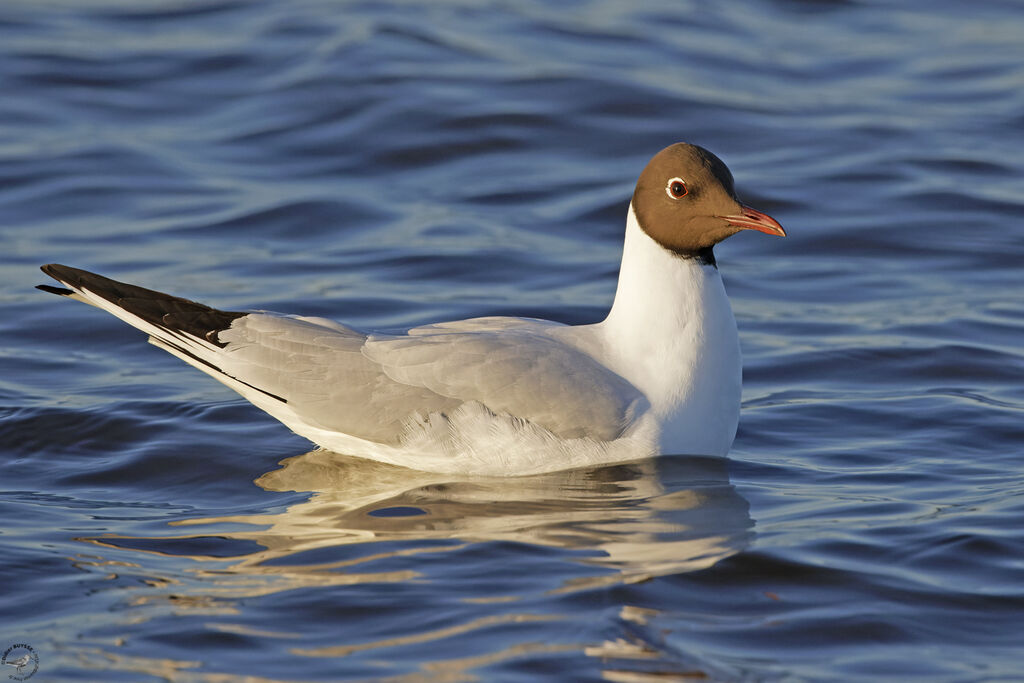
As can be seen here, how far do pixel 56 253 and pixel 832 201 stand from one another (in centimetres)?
600

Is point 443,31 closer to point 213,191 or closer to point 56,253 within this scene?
point 213,191

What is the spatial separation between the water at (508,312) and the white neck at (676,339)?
320 mm

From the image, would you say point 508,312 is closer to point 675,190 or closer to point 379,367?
point 379,367

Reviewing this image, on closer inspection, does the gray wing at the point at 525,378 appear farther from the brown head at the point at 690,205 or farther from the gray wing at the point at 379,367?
the brown head at the point at 690,205

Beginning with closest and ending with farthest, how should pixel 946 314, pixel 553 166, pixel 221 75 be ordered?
1. pixel 946 314
2. pixel 553 166
3. pixel 221 75

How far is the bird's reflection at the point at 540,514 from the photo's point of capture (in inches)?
235

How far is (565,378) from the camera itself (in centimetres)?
667

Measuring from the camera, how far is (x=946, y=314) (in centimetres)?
963

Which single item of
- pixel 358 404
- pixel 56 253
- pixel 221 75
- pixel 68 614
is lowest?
pixel 68 614

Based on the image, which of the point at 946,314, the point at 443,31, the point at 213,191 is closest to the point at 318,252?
the point at 213,191

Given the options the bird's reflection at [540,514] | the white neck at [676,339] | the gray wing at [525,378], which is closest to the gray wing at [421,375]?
the gray wing at [525,378]

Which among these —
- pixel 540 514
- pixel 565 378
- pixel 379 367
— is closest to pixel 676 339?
pixel 565 378

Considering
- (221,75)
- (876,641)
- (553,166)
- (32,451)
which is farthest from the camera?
(221,75)

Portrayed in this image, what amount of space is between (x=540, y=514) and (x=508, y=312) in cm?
337
